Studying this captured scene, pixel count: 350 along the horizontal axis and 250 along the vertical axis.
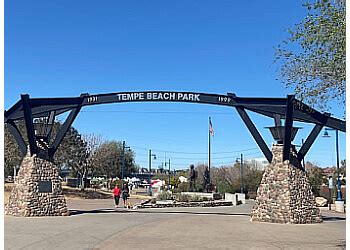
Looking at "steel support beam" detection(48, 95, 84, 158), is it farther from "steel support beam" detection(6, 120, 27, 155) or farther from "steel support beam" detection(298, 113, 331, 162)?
"steel support beam" detection(298, 113, 331, 162)

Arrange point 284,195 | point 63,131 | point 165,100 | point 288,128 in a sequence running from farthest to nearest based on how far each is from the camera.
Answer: point 63,131 < point 165,100 < point 288,128 < point 284,195

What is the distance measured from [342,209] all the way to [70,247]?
87.7 feet

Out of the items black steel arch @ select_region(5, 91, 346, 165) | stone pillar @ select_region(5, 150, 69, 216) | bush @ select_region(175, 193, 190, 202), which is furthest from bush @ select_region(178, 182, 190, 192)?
stone pillar @ select_region(5, 150, 69, 216)

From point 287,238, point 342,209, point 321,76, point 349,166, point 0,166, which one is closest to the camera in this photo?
point 349,166

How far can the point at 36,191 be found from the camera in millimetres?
21688

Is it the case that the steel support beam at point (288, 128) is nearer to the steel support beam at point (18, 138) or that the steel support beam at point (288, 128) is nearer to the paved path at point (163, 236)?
the paved path at point (163, 236)

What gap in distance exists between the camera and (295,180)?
2052 centimetres

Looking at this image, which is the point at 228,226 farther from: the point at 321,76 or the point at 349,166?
the point at 349,166

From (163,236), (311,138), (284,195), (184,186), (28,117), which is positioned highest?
(28,117)

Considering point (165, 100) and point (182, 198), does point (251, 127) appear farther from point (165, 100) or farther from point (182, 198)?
point (182, 198)

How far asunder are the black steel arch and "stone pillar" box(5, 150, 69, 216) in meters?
0.62

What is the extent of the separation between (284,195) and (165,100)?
6.90 meters

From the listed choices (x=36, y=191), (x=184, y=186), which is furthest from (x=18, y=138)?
(x=184, y=186)

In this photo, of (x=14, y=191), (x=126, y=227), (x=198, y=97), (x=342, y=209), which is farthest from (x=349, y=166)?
(x=342, y=209)
